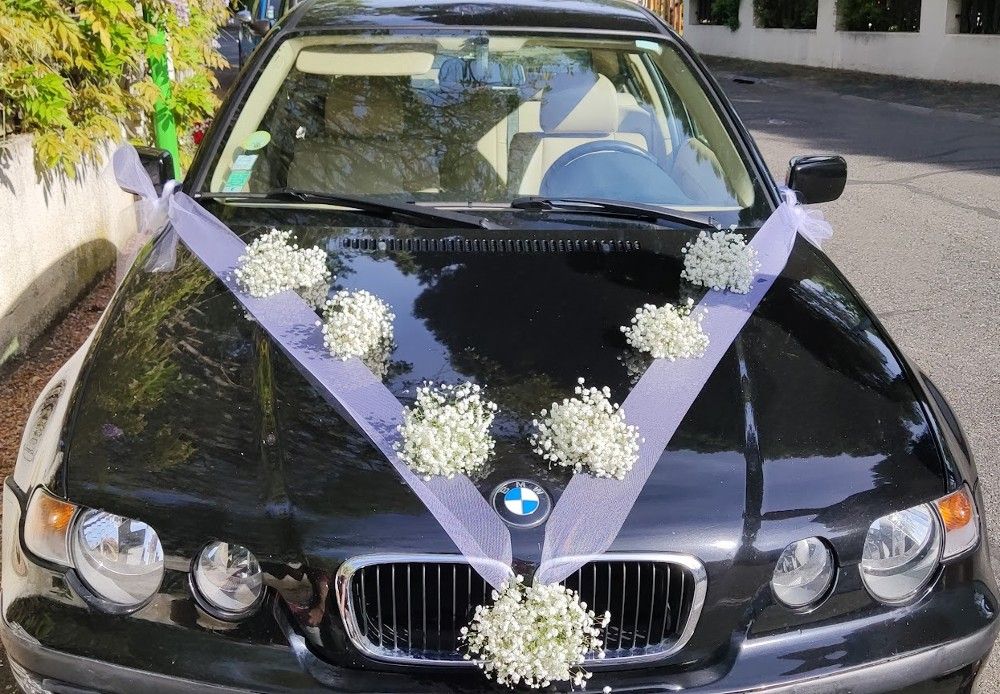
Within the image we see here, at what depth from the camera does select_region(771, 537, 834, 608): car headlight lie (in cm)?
200

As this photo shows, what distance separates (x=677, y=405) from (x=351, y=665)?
0.87 m

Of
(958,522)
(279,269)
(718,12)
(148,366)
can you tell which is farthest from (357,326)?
(718,12)

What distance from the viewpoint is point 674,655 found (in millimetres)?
1941

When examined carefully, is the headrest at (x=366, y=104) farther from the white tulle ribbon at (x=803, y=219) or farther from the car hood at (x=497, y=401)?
the white tulle ribbon at (x=803, y=219)

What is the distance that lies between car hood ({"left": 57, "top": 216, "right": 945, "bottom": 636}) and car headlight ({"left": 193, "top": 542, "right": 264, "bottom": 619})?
38 mm

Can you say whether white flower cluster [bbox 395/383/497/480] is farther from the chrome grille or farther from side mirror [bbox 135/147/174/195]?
side mirror [bbox 135/147/174/195]

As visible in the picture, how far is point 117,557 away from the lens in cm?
199

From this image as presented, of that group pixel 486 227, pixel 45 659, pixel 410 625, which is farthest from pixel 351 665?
pixel 486 227

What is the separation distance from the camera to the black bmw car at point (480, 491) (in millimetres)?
1923

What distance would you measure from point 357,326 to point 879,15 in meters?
22.8

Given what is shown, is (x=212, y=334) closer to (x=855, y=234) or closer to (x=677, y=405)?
(x=677, y=405)

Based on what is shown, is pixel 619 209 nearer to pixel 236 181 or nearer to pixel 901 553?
pixel 236 181

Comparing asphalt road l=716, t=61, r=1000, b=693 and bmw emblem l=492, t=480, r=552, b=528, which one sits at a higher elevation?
bmw emblem l=492, t=480, r=552, b=528

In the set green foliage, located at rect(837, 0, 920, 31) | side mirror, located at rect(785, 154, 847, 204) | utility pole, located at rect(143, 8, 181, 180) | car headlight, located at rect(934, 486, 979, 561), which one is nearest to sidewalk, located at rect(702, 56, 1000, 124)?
green foliage, located at rect(837, 0, 920, 31)
